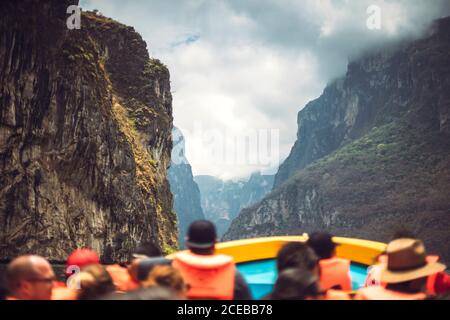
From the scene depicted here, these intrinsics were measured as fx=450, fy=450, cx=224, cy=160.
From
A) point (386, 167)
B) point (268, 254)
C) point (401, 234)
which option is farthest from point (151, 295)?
point (386, 167)

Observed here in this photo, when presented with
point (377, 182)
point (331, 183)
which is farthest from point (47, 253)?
point (331, 183)

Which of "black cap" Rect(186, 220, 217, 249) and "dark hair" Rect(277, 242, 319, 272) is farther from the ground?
"black cap" Rect(186, 220, 217, 249)

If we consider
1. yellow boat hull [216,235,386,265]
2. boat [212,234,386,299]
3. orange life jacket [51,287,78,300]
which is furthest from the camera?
yellow boat hull [216,235,386,265]

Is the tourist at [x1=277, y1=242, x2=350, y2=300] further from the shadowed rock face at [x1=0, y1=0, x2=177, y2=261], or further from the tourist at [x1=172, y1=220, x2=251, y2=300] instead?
the shadowed rock face at [x1=0, y1=0, x2=177, y2=261]

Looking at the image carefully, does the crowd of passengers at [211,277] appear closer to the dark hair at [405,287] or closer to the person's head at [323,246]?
the dark hair at [405,287]

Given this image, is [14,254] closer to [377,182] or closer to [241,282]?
[241,282]

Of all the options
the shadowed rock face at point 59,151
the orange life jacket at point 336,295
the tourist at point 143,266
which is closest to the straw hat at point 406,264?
the orange life jacket at point 336,295

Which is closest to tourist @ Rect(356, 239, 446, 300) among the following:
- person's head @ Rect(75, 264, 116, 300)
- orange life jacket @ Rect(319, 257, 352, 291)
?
orange life jacket @ Rect(319, 257, 352, 291)

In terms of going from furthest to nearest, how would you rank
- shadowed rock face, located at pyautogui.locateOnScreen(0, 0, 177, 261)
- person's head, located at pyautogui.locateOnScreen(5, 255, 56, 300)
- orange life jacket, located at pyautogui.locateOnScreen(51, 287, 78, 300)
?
1. shadowed rock face, located at pyautogui.locateOnScreen(0, 0, 177, 261)
2. orange life jacket, located at pyautogui.locateOnScreen(51, 287, 78, 300)
3. person's head, located at pyautogui.locateOnScreen(5, 255, 56, 300)
